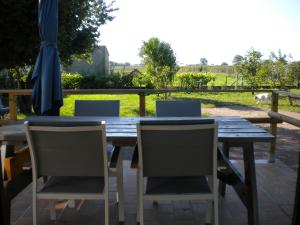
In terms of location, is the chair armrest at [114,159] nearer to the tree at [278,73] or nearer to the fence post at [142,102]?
the fence post at [142,102]

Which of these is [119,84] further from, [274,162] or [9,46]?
[274,162]

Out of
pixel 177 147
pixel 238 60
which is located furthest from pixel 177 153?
pixel 238 60

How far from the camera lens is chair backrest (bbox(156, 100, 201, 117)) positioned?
10.6 feet

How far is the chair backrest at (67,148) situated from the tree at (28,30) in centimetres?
648

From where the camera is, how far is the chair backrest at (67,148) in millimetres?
1924

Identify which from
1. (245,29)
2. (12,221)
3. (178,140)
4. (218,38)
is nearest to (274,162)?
(178,140)

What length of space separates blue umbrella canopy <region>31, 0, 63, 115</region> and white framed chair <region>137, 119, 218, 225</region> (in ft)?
4.96

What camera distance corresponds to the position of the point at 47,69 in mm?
3213

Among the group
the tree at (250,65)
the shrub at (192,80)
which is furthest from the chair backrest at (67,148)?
the shrub at (192,80)

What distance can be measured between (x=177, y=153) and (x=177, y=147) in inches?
1.5

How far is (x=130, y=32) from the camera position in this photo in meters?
25.2

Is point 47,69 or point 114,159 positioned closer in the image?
point 114,159

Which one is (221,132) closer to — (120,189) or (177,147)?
(177,147)

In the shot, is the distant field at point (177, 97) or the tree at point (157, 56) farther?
the tree at point (157, 56)
